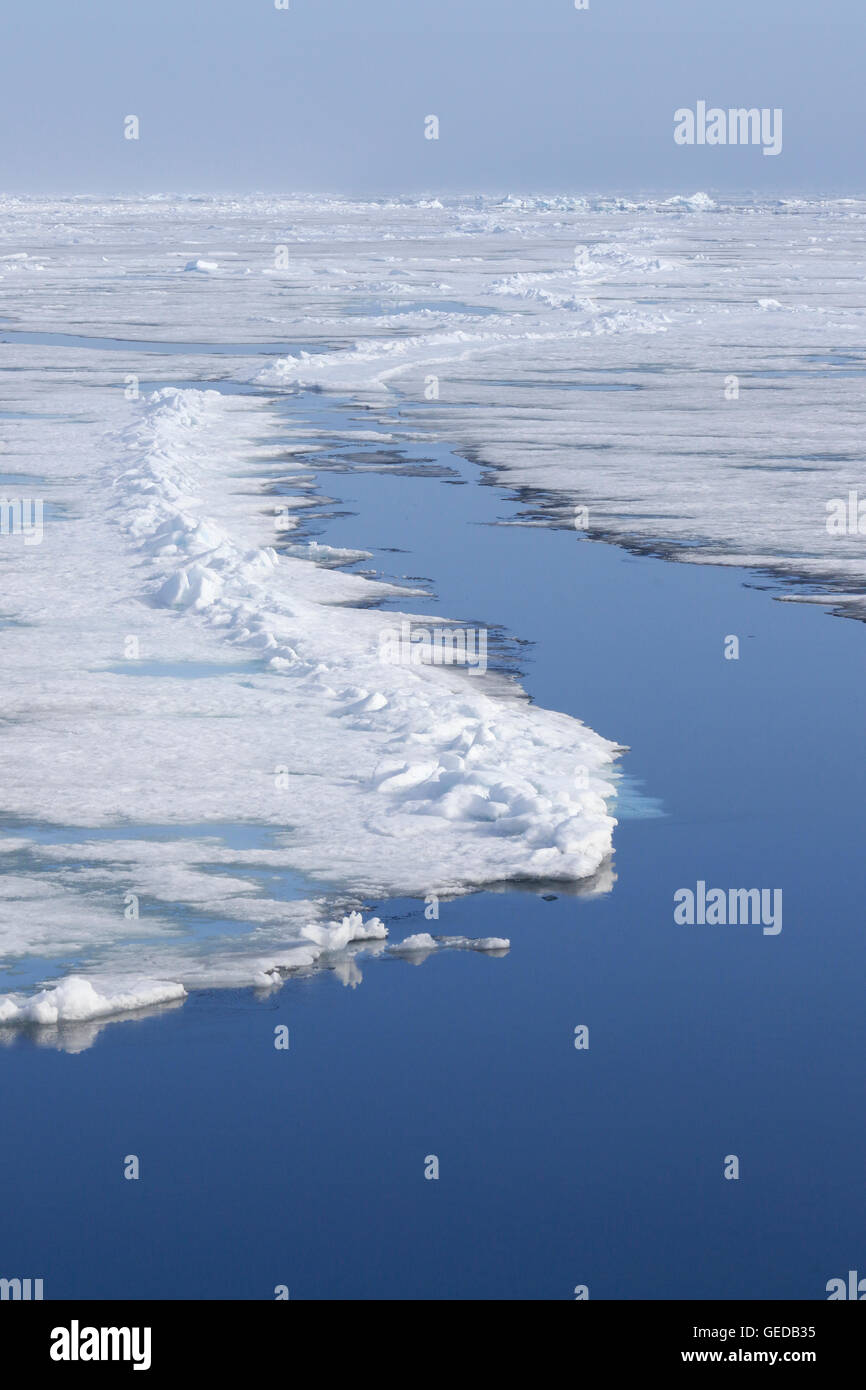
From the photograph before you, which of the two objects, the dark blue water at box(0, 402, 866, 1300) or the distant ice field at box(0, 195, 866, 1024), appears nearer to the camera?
the dark blue water at box(0, 402, 866, 1300)

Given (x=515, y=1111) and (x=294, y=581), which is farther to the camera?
(x=294, y=581)

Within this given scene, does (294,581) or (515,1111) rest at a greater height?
(294,581)

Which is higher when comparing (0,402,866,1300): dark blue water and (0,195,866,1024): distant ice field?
(0,195,866,1024): distant ice field

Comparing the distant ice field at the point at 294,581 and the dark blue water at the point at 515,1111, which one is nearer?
the dark blue water at the point at 515,1111

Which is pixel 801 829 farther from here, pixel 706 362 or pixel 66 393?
pixel 706 362
